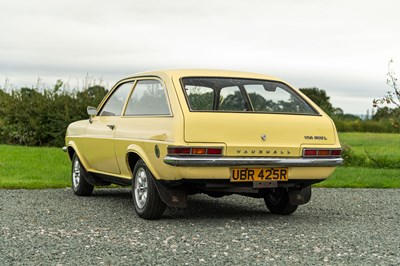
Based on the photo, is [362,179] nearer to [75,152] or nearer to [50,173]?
[50,173]

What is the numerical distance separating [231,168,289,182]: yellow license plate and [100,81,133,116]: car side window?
7.22ft

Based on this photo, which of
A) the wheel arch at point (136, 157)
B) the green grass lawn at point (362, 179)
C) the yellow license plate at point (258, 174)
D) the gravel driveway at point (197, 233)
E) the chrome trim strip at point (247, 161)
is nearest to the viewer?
the gravel driveway at point (197, 233)

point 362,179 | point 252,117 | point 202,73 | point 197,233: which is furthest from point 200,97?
point 362,179

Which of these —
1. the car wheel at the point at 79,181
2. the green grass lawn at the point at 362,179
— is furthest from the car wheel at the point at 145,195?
the green grass lawn at the point at 362,179

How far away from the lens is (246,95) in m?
8.55

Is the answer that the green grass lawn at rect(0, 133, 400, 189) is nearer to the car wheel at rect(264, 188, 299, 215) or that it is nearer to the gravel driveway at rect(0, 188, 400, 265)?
the gravel driveway at rect(0, 188, 400, 265)

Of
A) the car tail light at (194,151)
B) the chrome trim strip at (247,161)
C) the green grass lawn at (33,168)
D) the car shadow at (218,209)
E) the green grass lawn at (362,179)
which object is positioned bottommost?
the green grass lawn at (33,168)

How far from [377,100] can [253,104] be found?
7545 millimetres

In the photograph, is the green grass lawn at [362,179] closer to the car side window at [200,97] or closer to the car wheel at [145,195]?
the car side window at [200,97]

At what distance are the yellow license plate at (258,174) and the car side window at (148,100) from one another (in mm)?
997

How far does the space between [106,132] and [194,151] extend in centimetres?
221

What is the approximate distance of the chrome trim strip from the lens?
7.16 m

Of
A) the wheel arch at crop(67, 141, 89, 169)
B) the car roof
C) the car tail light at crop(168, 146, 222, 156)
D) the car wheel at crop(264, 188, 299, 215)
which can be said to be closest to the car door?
the wheel arch at crop(67, 141, 89, 169)

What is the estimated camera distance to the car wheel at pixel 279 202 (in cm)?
856
